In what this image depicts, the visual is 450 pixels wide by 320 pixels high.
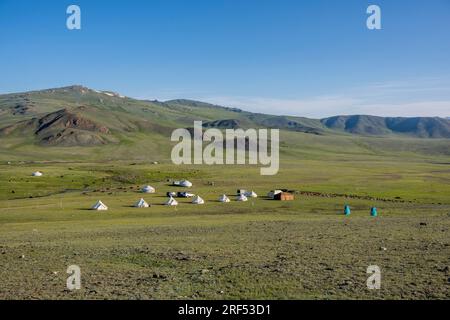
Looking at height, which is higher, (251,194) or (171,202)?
(171,202)

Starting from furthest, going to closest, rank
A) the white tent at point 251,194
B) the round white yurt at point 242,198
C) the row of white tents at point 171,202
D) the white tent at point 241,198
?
the white tent at point 251,194
the white tent at point 241,198
the round white yurt at point 242,198
the row of white tents at point 171,202

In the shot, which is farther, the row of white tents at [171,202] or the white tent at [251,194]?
the white tent at [251,194]

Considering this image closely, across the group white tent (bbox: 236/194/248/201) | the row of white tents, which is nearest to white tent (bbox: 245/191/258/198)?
the row of white tents

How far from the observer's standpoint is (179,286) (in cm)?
1920

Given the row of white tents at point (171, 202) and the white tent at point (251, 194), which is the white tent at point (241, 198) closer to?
the row of white tents at point (171, 202)

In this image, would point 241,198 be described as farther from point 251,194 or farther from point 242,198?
point 251,194

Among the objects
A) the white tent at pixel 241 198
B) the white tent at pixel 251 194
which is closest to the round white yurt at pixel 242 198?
the white tent at pixel 241 198

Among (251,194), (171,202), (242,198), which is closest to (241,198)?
(242,198)

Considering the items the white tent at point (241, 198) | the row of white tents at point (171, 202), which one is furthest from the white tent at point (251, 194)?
the white tent at point (241, 198)

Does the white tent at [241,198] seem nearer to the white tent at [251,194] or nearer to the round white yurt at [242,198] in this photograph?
the round white yurt at [242,198]

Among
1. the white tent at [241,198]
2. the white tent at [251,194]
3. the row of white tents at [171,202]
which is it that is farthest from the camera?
the white tent at [251,194]
